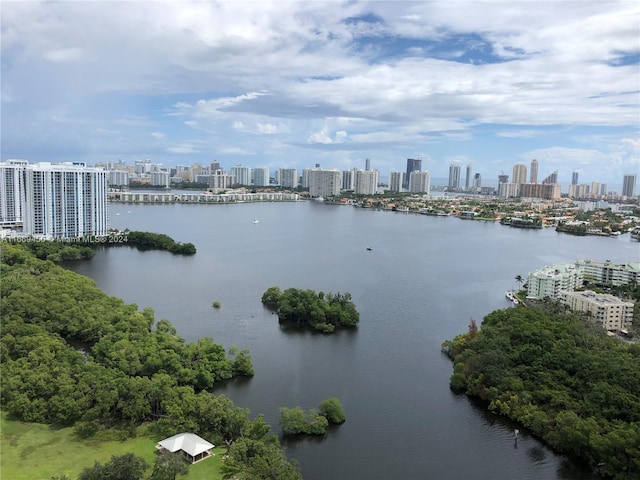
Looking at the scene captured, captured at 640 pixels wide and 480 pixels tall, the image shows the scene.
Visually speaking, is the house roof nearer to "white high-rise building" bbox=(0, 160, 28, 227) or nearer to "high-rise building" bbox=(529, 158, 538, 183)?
"white high-rise building" bbox=(0, 160, 28, 227)

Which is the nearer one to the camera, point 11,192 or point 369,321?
point 369,321

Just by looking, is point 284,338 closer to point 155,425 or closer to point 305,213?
point 155,425

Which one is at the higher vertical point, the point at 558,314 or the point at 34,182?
the point at 34,182

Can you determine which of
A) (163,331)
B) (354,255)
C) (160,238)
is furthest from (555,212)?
(163,331)

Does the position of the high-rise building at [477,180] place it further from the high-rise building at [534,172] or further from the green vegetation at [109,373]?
the green vegetation at [109,373]

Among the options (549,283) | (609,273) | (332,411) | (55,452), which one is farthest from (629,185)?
(55,452)

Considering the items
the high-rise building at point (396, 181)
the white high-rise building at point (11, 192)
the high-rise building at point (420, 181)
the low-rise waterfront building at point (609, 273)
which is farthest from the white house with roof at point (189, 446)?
the high-rise building at point (396, 181)

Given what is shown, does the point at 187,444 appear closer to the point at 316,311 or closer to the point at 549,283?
the point at 316,311
